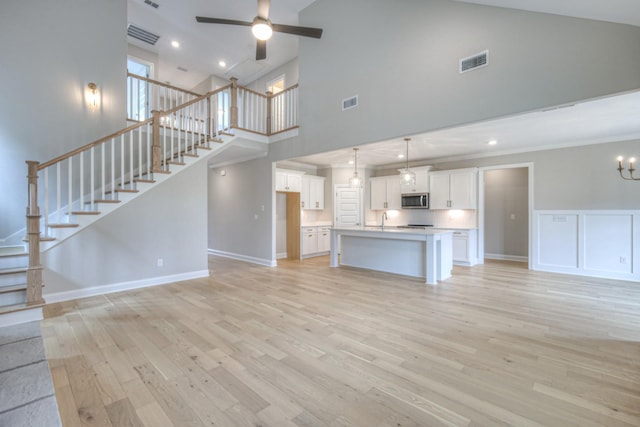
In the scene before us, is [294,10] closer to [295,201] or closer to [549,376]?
[295,201]

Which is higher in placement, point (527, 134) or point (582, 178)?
point (527, 134)

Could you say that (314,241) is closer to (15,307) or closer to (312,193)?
(312,193)

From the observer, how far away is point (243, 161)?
7148mm

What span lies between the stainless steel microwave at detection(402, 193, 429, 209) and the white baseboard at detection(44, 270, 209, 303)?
543 cm

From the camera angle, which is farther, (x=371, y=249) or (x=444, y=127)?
(x=371, y=249)

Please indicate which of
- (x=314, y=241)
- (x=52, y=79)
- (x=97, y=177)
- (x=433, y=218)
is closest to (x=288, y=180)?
(x=314, y=241)

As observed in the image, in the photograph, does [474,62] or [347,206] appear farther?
[347,206]

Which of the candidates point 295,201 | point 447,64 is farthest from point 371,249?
point 447,64

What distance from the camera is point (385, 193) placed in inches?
322

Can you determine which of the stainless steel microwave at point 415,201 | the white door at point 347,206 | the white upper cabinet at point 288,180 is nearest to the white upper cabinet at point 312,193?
the white upper cabinet at point 288,180

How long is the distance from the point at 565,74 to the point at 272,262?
229 inches

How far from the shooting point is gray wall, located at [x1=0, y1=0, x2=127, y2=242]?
4.04m

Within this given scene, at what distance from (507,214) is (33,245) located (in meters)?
9.61

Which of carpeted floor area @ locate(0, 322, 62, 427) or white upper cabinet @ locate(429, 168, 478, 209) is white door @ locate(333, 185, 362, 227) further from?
carpeted floor area @ locate(0, 322, 62, 427)
